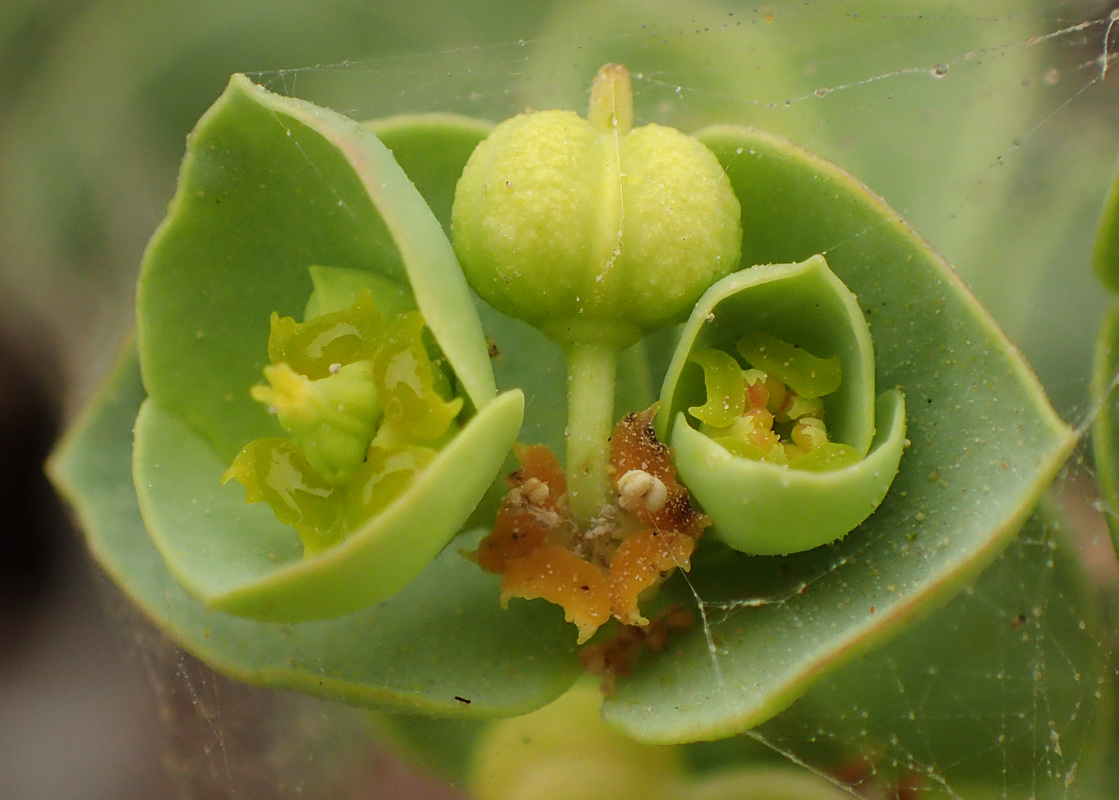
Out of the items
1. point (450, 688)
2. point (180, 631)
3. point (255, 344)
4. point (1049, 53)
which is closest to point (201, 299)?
point (255, 344)

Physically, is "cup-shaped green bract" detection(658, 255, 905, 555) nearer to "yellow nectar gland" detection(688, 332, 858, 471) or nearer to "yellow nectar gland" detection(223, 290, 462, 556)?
"yellow nectar gland" detection(688, 332, 858, 471)

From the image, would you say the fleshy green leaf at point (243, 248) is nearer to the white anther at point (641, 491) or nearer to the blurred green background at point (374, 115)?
the white anther at point (641, 491)

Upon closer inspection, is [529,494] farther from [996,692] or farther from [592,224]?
[996,692]

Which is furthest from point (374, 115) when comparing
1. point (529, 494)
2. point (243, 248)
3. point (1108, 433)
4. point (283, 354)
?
point (1108, 433)

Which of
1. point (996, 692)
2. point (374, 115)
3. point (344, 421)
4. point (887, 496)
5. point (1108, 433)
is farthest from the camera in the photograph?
point (374, 115)

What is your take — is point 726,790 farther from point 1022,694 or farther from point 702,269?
point 702,269

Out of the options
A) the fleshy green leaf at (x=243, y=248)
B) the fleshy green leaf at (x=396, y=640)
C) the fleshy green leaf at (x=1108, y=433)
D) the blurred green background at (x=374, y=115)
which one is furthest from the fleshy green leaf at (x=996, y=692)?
the fleshy green leaf at (x=243, y=248)

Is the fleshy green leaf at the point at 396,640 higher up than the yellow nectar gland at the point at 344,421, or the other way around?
the yellow nectar gland at the point at 344,421
